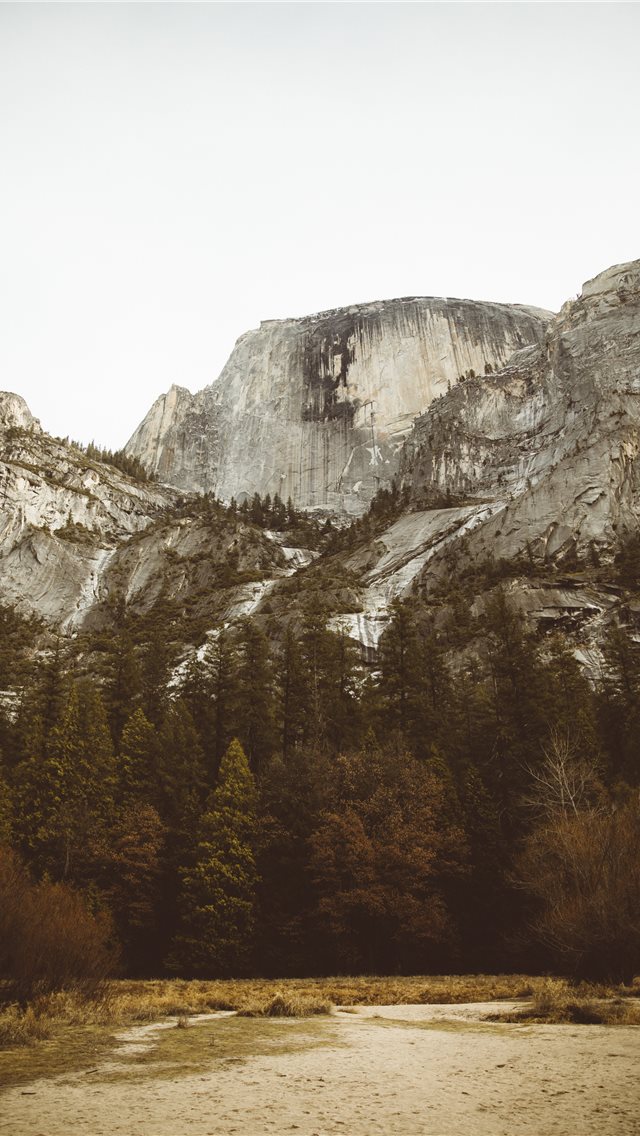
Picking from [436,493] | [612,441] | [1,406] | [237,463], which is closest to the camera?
[612,441]

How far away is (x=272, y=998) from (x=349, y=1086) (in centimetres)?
1221

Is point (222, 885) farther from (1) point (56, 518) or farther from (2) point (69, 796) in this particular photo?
(1) point (56, 518)

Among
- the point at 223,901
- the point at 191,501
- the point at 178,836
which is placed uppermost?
the point at 191,501

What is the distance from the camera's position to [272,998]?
1984 centimetres

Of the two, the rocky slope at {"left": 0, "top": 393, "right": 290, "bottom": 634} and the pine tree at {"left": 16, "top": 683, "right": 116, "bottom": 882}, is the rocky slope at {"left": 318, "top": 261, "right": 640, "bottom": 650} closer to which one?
the rocky slope at {"left": 0, "top": 393, "right": 290, "bottom": 634}

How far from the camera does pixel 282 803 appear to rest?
125ft

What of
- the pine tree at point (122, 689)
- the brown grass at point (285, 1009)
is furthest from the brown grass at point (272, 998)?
the pine tree at point (122, 689)

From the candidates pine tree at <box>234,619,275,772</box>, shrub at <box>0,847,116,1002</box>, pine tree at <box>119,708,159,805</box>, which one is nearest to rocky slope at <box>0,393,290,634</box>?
pine tree at <box>234,619,275,772</box>

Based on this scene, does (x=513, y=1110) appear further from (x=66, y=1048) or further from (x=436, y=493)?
(x=436, y=493)

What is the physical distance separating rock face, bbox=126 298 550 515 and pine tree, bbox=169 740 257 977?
101759 millimetres

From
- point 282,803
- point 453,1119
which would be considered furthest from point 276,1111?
point 282,803

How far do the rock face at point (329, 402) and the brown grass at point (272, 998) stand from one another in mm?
113484

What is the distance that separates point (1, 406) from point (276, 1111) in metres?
132

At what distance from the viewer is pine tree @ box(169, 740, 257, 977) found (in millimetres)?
32625
